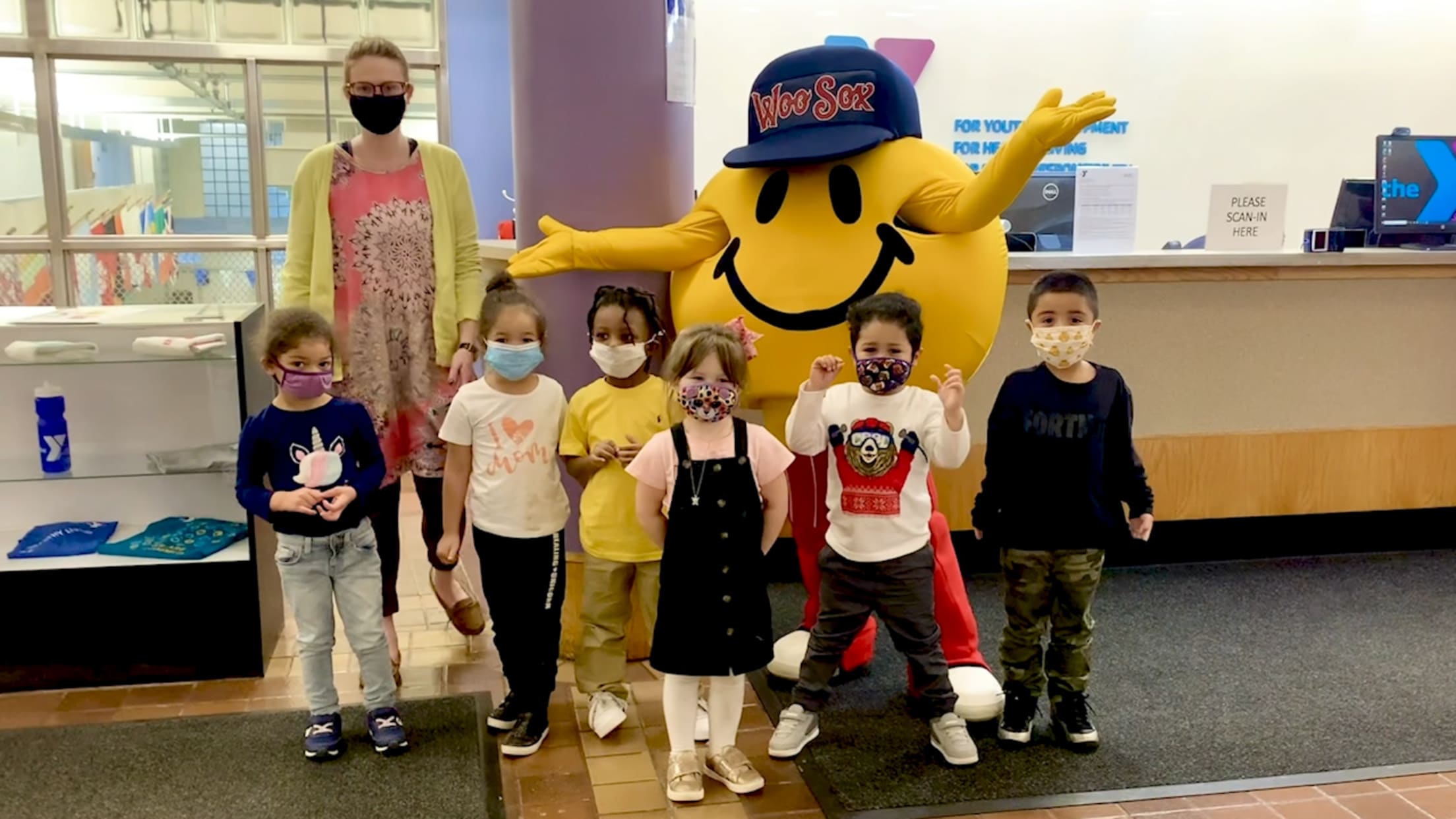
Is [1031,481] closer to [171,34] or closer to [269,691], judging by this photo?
[269,691]

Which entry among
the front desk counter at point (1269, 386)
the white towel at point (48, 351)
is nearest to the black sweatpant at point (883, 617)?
the front desk counter at point (1269, 386)

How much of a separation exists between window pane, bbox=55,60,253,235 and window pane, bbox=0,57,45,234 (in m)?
0.15

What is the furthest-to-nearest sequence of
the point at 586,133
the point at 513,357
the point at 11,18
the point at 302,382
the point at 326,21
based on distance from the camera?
the point at 326,21
the point at 11,18
the point at 586,133
the point at 513,357
the point at 302,382

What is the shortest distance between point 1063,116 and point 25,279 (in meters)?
5.96

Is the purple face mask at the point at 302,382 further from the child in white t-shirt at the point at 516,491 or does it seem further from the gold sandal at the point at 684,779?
the gold sandal at the point at 684,779

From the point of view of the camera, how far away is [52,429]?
321cm

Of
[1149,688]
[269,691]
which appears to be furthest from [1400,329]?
[269,691]

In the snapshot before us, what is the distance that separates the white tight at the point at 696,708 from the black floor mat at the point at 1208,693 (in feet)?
0.79

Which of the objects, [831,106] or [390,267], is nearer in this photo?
[831,106]

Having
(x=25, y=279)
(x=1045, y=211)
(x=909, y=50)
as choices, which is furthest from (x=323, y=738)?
(x=909, y=50)

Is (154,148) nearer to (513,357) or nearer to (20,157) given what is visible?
(20,157)

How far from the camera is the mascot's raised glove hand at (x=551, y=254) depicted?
3051 millimetres

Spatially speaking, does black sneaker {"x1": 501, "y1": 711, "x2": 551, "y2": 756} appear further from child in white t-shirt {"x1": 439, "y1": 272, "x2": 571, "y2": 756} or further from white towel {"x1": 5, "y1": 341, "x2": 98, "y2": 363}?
white towel {"x1": 5, "y1": 341, "x2": 98, "y2": 363}

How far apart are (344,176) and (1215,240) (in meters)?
2.96
